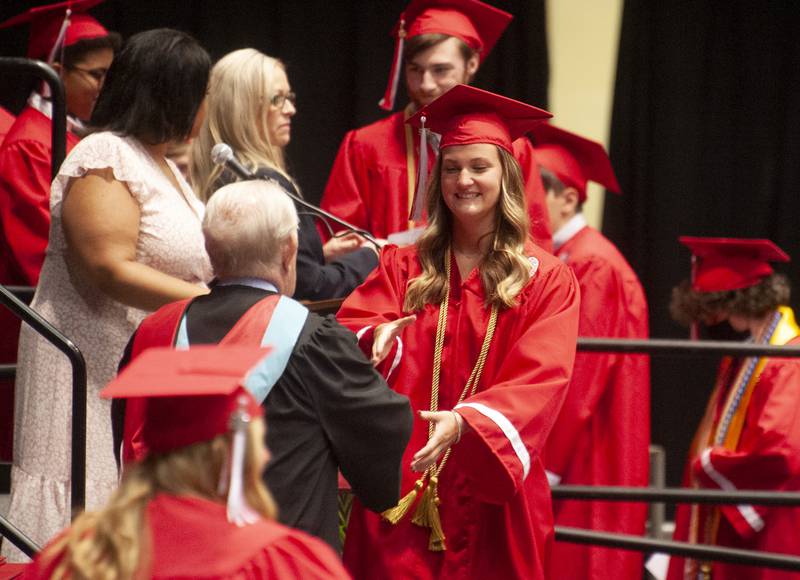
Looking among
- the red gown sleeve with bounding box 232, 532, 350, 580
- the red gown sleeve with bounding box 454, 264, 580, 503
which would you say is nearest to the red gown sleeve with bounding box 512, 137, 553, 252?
the red gown sleeve with bounding box 454, 264, 580, 503

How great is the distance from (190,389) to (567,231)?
3744 mm

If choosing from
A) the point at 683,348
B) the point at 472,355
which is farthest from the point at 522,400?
the point at 683,348

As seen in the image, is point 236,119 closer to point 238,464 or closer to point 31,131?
point 31,131

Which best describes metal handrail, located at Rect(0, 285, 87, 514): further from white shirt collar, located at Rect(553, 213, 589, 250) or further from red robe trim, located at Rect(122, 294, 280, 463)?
white shirt collar, located at Rect(553, 213, 589, 250)

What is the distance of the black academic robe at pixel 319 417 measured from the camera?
9.78 ft

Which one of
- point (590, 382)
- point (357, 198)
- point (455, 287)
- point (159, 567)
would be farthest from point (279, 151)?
point (159, 567)

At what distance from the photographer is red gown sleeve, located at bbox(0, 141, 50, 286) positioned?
4.38m

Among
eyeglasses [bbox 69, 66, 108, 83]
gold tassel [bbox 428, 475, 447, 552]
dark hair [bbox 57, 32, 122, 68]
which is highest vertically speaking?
dark hair [bbox 57, 32, 122, 68]

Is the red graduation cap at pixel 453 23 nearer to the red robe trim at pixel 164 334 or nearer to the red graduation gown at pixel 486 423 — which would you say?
the red graduation gown at pixel 486 423

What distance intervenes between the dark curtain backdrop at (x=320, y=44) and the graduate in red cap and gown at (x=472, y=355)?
9.88ft

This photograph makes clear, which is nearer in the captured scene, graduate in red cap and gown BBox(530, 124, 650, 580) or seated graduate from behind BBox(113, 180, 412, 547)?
seated graduate from behind BBox(113, 180, 412, 547)

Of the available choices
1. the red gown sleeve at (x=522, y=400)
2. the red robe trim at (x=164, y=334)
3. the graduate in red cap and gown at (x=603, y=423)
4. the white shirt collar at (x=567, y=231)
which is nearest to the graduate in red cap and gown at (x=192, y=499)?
the red robe trim at (x=164, y=334)

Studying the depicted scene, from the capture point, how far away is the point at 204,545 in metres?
2.25

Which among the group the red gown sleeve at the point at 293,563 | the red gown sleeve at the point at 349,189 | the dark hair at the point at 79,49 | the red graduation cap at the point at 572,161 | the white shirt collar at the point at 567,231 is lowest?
the red gown sleeve at the point at 293,563
